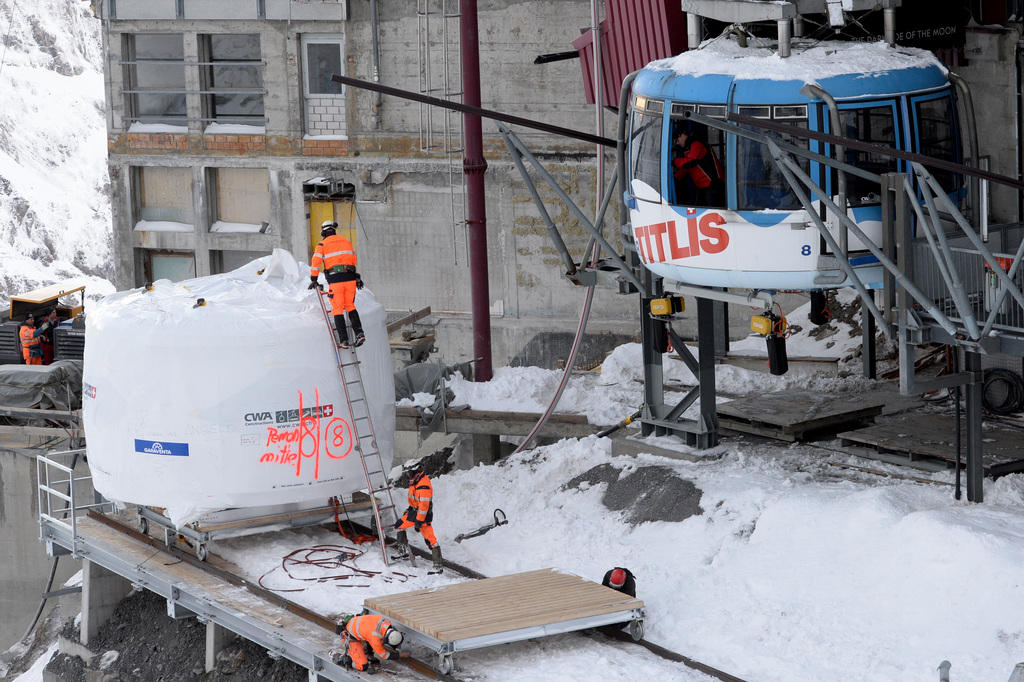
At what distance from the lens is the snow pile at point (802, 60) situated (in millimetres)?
16203

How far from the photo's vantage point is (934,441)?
59.3 ft

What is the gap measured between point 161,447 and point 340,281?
2987 mm

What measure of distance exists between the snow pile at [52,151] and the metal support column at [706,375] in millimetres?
59177

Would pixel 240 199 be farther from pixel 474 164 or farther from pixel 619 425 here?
pixel 619 425

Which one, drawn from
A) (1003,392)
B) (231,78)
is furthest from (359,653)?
(231,78)

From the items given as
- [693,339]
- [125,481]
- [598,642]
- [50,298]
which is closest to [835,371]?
[693,339]

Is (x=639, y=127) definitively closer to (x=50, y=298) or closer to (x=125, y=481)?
Answer: (x=125, y=481)

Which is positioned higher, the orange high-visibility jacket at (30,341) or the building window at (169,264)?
the building window at (169,264)

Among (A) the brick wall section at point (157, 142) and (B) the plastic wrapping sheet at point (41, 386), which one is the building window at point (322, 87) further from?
(B) the plastic wrapping sheet at point (41, 386)

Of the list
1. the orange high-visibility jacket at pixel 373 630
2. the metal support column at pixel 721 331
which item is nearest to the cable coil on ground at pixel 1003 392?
the metal support column at pixel 721 331

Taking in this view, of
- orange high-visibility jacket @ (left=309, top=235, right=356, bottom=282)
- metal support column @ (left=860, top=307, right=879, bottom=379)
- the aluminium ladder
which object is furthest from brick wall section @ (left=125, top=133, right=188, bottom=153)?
metal support column @ (left=860, top=307, right=879, bottom=379)

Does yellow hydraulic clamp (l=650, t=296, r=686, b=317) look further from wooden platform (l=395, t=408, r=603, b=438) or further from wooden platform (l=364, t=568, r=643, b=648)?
wooden platform (l=364, t=568, r=643, b=648)

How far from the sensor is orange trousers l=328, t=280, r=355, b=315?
17.2m

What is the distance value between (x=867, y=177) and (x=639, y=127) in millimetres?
3218
